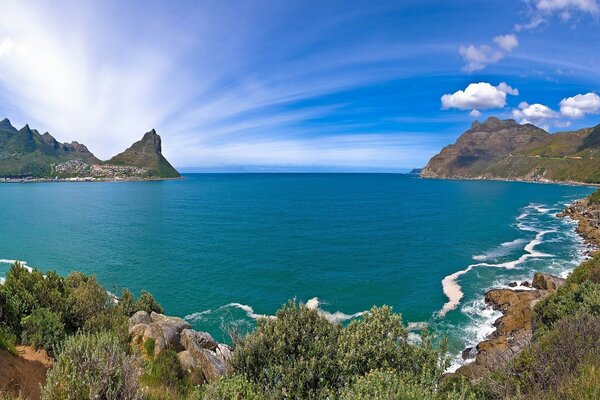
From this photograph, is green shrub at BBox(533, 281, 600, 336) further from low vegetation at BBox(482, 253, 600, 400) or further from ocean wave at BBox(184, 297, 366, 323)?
ocean wave at BBox(184, 297, 366, 323)

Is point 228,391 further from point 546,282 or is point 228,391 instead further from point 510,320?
point 546,282

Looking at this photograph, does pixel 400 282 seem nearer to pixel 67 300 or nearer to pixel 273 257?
pixel 273 257

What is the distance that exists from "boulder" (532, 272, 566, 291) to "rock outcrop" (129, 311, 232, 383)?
47.7 meters

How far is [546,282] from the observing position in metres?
47.6

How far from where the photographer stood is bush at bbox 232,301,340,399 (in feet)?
46.4

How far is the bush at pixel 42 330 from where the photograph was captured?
1647 cm

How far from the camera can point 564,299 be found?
26.5 meters

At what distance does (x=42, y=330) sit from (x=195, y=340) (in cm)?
955

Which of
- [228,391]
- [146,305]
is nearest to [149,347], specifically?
[228,391]

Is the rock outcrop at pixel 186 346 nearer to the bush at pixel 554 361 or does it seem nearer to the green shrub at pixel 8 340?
the green shrub at pixel 8 340

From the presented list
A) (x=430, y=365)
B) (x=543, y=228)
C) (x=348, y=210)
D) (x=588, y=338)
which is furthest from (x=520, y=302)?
(x=348, y=210)

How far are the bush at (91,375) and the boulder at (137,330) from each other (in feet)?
40.0

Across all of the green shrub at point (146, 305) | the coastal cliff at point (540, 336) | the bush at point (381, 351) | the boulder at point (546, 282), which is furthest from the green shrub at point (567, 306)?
the green shrub at point (146, 305)

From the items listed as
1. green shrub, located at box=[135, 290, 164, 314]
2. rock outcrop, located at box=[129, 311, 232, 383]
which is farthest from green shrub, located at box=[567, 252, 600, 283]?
green shrub, located at box=[135, 290, 164, 314]
